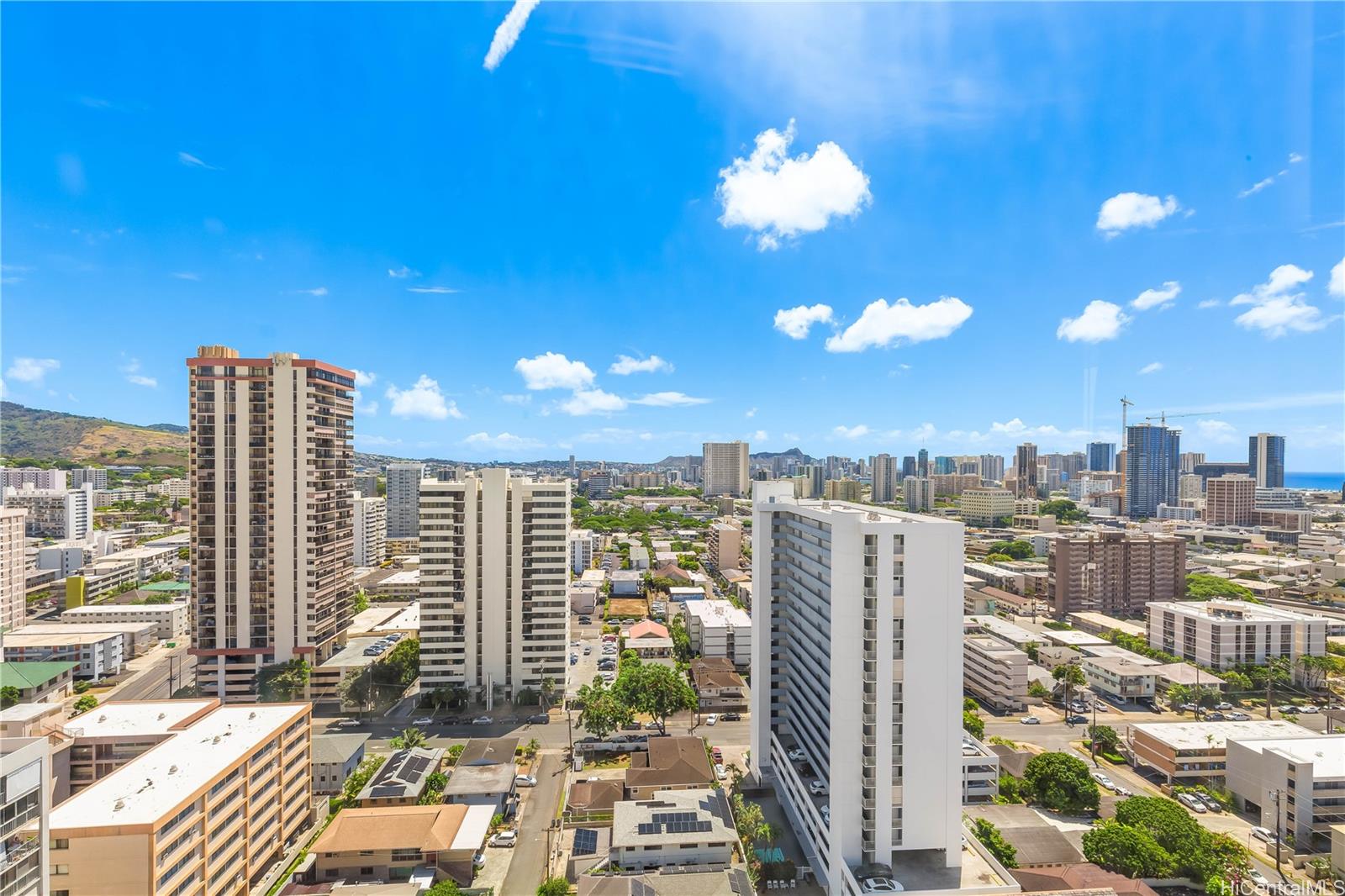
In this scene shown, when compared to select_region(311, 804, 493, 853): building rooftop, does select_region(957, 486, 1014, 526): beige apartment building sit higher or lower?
higher

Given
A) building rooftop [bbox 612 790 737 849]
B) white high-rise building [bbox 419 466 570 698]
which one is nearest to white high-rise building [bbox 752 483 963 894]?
building rooftop [bbox 612 790 737 849]

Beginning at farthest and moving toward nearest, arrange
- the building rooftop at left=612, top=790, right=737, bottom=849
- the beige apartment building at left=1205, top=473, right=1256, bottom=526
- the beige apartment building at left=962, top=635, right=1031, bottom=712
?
the beige apartment building at left=1205, top=473, right=1256, bottom=526, the beige apartment building at left=962, top=635, right=1031, bottom=712, the building rooftop at left=612, top=790, right=737, bottom=849

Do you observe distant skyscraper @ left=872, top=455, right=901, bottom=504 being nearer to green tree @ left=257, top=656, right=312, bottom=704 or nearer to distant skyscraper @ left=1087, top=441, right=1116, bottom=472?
distant skyscraper @ left=1087, top=441, right=1116, bottom=472

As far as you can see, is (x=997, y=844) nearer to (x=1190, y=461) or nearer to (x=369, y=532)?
(x=369, y=532)

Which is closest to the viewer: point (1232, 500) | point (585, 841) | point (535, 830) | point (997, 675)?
point (585, 841)

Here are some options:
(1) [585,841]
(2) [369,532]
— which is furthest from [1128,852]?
(2) [369,532]

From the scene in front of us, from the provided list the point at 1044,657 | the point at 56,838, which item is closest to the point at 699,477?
the point at 1044,657
